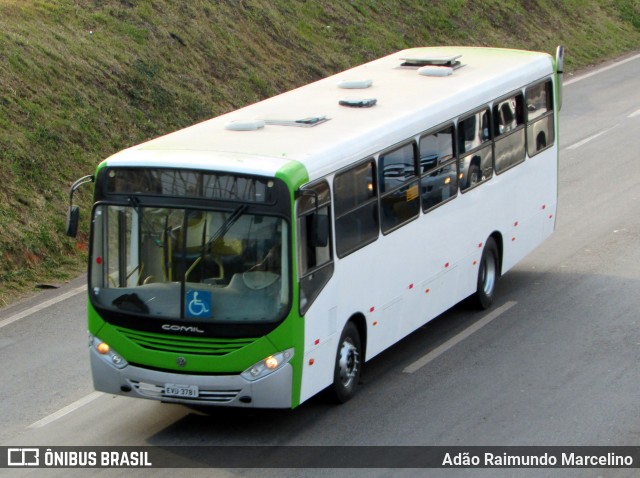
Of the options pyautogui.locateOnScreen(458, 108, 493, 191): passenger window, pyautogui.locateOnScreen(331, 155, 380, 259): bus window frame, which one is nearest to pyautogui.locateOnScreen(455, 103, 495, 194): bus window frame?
pyautogui.locateOnScreen(458, 108, 493, 191): passenger window

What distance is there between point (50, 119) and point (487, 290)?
831 centimetres

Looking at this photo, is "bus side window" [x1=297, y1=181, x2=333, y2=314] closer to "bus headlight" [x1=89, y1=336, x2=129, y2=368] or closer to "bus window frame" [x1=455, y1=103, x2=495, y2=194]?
"bus headlight" [x1=89, y1=336, x2=129, y2=368]

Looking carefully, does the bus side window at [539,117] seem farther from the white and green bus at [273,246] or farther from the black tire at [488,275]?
the white and green bus at [273,246]

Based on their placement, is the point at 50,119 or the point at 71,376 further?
the point at 50,119

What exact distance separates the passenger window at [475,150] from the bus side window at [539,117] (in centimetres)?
130

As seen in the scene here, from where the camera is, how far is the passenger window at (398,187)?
493 inches

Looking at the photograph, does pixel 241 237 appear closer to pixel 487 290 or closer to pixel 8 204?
pixel 487 290

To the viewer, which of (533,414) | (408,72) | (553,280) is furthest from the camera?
(553,280)

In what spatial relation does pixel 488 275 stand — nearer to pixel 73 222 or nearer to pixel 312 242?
pixel 312 242

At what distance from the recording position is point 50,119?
1995 centimetres

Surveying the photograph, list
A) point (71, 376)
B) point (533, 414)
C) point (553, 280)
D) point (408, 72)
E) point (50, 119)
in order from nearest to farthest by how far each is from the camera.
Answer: point (533, 414) → point (71, 376) → point (408, 72) → point (553, 280) → point (50, 119)

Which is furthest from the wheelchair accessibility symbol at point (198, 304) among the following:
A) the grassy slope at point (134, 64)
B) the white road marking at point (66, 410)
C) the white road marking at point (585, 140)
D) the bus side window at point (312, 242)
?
the white road marking at point (585, 140)

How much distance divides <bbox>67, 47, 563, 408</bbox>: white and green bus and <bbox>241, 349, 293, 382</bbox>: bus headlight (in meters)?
0.01

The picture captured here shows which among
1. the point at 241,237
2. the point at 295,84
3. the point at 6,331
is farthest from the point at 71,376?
the point at 295,84
